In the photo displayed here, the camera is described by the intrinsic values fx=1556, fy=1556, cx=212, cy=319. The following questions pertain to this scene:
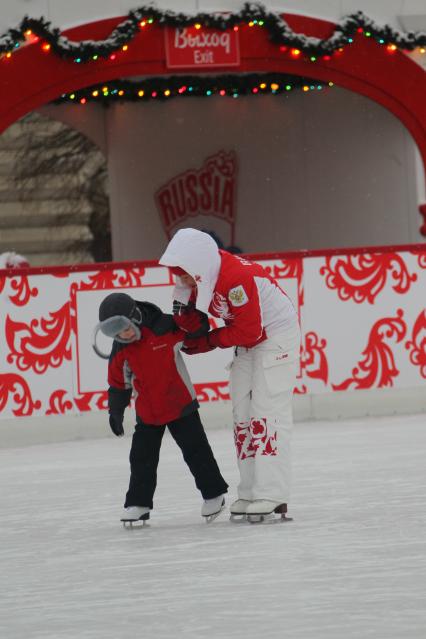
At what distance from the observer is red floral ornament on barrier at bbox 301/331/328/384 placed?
408 inches

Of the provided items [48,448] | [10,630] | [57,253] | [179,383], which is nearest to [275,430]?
[179,383]

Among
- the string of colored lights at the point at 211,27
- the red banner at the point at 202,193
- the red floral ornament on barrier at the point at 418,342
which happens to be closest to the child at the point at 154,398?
the red floral ornament on barrier at the point at 418,342

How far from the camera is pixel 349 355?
34.3ft

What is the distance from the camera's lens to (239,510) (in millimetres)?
5965

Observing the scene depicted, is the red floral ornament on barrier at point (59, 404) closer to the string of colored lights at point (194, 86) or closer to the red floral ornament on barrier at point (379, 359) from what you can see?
the red floral ornament on barrier at point (379, 359)

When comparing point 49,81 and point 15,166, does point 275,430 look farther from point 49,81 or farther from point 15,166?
point 15,166

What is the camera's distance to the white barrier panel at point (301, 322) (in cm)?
1002

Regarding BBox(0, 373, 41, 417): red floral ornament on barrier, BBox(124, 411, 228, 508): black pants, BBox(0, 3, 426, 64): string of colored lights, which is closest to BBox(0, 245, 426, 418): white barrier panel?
BBox(0, 373, 41, 417): red floral ornament on barrier

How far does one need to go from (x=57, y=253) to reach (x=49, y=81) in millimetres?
9550

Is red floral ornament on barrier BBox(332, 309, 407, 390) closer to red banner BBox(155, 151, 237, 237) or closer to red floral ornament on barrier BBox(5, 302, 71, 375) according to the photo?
red floral ornament on barrier BBox(5, 302, 71, 375)

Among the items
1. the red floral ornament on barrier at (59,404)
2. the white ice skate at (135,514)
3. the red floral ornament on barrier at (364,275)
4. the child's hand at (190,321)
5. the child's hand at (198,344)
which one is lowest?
the white ice skate at (135,514)

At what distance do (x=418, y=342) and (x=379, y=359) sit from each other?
287 mm

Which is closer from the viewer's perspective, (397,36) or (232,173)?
(397,36)

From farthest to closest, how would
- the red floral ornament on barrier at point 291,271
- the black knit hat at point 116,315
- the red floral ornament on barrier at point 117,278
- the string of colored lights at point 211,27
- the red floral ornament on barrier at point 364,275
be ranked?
the string of colored lights at point 211,27 < the red floral ornament on barrier at point 364,275 < the red floral ornament on barrier at point 291,271 < the red floral ornament on barrier at point 117,278 < the black knit hat at point 116,315
